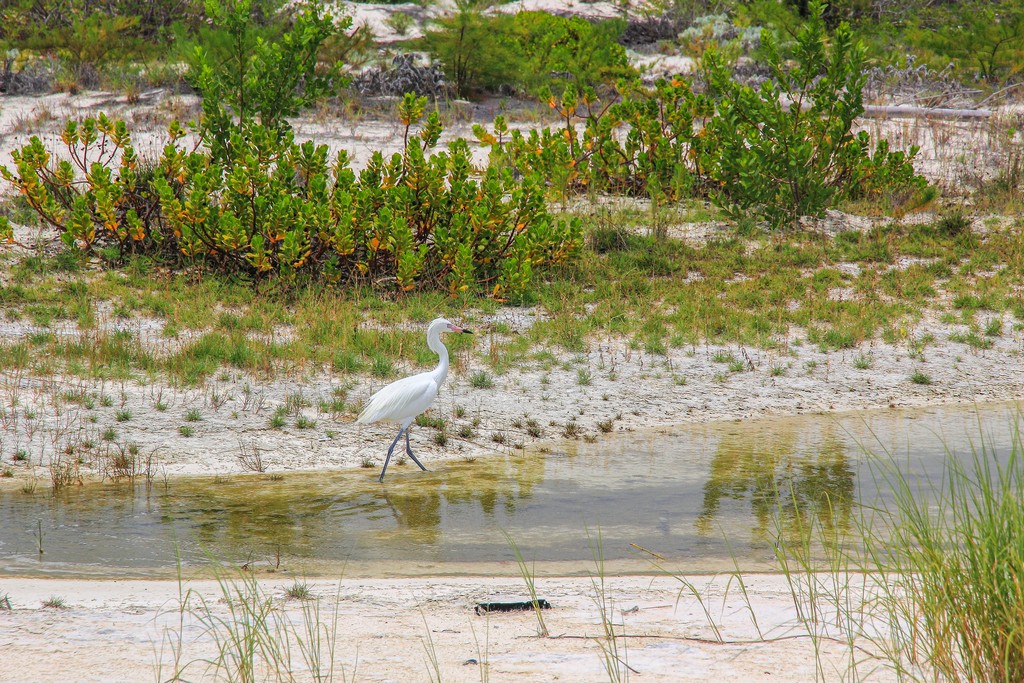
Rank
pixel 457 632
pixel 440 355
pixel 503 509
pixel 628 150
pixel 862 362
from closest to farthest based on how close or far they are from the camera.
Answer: pixel 457 632, pixel 503 509, pixel 440 355, pixel 862 362, pixel 628 150

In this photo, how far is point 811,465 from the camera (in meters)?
7.73

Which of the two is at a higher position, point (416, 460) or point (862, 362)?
point (862, 362)

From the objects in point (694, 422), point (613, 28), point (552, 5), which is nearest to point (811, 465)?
point (694, 422)

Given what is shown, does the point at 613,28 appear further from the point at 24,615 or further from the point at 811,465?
the point at 24,615

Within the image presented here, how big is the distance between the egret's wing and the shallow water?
18.2 inches

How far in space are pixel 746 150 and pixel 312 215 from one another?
19.6 ft

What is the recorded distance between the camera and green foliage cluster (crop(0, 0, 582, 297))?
447 inches

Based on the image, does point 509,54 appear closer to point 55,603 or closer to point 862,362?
point 862,362

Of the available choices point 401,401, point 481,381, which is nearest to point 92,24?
point 481,381

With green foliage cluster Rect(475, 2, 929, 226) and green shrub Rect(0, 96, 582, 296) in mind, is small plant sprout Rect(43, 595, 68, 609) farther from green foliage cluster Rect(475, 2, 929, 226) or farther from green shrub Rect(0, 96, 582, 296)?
green foliage cluster Rect(475, 2, 929, 226)

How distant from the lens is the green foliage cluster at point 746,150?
44.2 feet

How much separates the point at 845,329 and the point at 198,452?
259 inches

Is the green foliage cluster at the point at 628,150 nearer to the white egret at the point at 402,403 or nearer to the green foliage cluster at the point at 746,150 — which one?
the green foliage cluster at the point at 746,150

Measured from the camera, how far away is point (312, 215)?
11367mm
